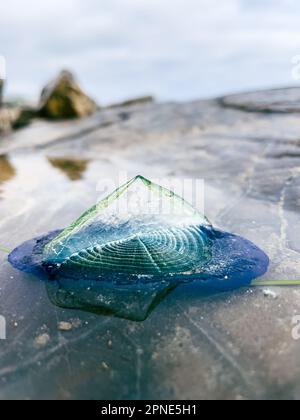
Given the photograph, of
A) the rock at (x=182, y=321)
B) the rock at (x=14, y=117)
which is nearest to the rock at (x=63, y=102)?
the rock at (x=14, y=117)

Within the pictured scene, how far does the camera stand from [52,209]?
3912 mm

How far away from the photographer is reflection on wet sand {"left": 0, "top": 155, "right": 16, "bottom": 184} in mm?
5311

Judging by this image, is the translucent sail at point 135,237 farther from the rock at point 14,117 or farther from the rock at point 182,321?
the rock at point 14,117

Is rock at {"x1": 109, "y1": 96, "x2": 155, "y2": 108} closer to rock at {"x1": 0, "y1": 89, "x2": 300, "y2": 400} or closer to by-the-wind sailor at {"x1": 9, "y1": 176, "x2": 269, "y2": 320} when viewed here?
rock at {"x1": 0, "y1": 89, "x2": 300, "y2": 400}

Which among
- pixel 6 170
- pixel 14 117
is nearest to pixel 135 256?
pixel 6 170

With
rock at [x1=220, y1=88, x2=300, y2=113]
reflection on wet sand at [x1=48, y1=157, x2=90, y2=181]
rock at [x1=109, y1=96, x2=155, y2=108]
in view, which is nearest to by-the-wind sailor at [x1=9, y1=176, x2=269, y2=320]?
reflection on wet sand at [x1=48, y1=157, x2=90, y2=181]

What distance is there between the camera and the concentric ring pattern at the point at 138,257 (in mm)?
2445

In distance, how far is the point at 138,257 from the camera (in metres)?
2.47

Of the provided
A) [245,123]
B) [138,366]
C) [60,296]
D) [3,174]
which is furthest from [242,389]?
[245,123]

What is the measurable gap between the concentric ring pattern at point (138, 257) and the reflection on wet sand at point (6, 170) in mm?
2969

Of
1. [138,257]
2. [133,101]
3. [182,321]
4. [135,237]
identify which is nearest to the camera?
[182,321]

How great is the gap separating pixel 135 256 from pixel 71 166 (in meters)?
3.91

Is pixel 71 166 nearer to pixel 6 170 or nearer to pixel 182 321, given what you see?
pixel 6 170

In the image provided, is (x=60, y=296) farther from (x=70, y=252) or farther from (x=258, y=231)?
(x=258, y=231)
